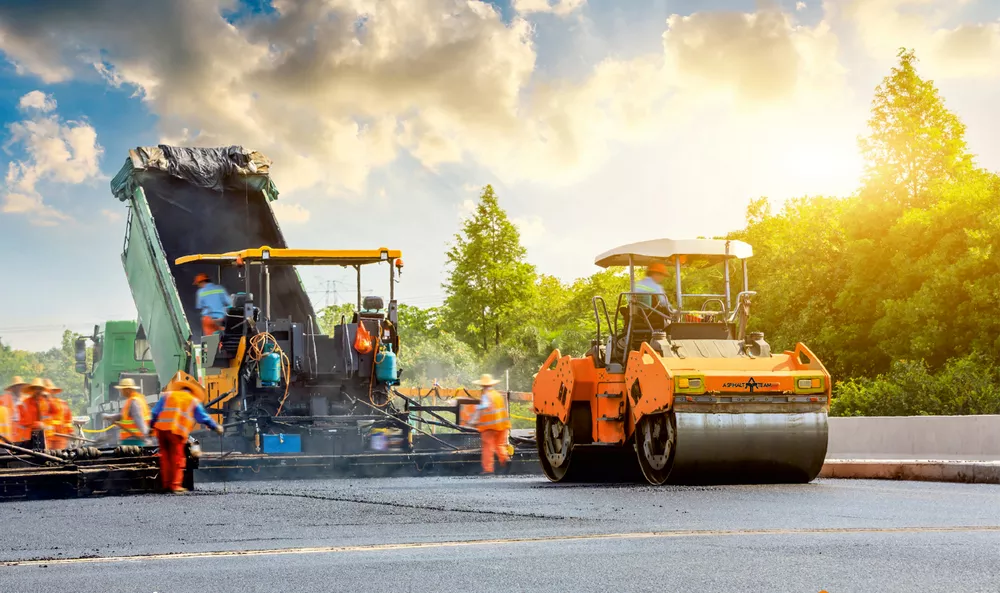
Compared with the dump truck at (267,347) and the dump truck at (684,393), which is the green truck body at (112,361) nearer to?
the dump truck at (267,347)

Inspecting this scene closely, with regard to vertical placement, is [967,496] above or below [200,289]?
below

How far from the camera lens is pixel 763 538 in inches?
269

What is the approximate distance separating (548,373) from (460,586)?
7.43 m

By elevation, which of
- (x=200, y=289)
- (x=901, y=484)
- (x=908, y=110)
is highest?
(x=908, y=110)

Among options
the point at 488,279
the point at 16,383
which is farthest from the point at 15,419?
the point at 488,279

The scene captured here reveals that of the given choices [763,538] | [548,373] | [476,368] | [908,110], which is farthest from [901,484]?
[476,368]

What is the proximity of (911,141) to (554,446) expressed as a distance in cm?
2084

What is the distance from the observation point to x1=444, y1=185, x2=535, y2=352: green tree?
143ft

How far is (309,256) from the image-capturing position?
14484 mm

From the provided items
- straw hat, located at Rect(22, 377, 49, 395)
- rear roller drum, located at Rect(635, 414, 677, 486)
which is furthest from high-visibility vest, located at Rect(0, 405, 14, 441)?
rear roller drum, located at Rect(635, 414, 677, 486)

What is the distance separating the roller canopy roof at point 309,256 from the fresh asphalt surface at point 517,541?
4.43m

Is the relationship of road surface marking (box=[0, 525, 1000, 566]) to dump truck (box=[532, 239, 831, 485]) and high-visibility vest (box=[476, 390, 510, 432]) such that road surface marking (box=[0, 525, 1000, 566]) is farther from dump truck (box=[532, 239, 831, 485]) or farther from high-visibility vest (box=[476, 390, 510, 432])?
high-visibility vest (box=[476, 390, 510, 432])

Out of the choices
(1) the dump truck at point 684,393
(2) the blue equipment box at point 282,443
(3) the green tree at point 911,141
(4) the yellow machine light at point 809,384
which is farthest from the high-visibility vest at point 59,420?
(3) the green tree at point 911,141

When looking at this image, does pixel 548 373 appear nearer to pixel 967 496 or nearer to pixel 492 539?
pixel 967 496
